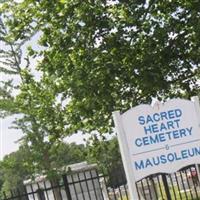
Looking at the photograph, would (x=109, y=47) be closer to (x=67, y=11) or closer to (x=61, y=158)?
(x=67, y=11)

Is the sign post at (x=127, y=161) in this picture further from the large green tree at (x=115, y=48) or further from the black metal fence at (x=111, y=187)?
the large green tree at (x=115, y=48)

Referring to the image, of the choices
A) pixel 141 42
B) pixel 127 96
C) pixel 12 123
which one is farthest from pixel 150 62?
pixel 12 123

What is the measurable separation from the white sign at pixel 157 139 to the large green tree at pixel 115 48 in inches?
252

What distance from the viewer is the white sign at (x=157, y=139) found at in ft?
28.9

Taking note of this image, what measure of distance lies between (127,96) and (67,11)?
10.4ft

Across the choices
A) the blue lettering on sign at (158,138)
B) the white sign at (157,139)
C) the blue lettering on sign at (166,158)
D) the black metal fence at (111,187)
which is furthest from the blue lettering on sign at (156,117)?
the black metal fence at (111,187)

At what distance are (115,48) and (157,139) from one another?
7.29 m

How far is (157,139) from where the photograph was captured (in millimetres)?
8812

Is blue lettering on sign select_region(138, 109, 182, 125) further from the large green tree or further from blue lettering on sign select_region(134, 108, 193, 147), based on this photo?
the large green tree

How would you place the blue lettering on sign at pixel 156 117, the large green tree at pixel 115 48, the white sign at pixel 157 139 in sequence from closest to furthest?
the white sign at pixel 157 139
the blue lettering on sign at pixel 156 117
the large green tree at pixel 115 48

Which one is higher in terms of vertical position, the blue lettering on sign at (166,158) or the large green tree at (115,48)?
the large green tree at (115,48)

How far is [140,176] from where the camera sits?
345 inches

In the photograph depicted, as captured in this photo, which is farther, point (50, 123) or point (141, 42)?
point (50, 123)

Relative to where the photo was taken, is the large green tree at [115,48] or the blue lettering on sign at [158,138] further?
the large green tree at [115,48]
